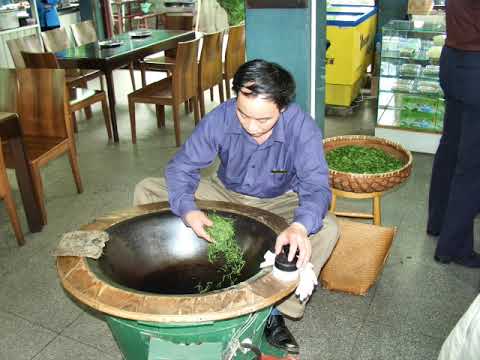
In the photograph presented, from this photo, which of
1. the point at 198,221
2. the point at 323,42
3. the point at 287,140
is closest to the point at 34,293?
the point at 198,221

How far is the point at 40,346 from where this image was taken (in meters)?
2.06

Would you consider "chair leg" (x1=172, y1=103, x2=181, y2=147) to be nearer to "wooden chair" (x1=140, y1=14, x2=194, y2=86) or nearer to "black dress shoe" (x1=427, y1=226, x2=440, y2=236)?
"wooden chair" (x1=140, y1=14, x2=194, y2=86)

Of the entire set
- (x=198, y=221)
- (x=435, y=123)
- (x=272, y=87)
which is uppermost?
(x=272, y=87)

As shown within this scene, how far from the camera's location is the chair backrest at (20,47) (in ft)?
14.3

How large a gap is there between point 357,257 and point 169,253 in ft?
2.91

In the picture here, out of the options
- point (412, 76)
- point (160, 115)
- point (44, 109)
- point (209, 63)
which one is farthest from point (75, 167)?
point (412, 76)

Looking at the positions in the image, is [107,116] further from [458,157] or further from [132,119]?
[458,157]

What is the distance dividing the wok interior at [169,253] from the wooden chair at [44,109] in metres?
1.57

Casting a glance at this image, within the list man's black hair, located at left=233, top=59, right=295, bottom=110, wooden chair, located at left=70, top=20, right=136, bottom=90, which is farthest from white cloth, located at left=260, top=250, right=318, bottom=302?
wooden chair, located at left=70, top=20, right=136, bottom=90

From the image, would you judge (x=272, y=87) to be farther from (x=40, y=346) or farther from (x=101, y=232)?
(x=40, y=346)

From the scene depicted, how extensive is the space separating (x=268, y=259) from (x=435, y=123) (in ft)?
9.14

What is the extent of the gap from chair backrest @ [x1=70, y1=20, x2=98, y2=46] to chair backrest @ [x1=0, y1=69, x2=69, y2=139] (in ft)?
7.39

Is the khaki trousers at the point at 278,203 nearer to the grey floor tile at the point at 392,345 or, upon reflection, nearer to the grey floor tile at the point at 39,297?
the grey floor tile at the point at 392,345

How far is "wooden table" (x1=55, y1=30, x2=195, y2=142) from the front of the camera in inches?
161
